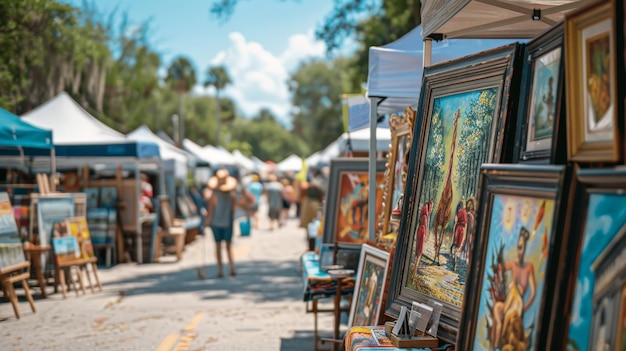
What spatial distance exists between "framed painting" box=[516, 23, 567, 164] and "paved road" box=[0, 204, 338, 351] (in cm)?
557

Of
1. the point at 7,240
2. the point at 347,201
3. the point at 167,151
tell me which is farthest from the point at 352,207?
the point at 167,151

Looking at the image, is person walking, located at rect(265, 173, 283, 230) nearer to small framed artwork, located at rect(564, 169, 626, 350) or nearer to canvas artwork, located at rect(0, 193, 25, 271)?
canvas artwork, located at rect(0, 193, 25, 271)

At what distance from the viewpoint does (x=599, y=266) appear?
98.3 inches

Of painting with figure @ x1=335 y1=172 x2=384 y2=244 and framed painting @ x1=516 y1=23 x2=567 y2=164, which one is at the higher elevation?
framed painting @ x1=516 y1=23 x2=567 y2=164

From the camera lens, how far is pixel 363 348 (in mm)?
4105

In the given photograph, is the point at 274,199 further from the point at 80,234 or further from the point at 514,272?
the point at 514,272

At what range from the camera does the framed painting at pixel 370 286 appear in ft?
18.1

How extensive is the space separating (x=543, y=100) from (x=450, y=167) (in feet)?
3.35

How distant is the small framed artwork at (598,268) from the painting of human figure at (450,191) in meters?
1.17

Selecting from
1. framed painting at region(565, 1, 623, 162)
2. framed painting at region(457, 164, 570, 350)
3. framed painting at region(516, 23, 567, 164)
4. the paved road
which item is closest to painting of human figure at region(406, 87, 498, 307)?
framed painting at region(516, 23, 567, 164)

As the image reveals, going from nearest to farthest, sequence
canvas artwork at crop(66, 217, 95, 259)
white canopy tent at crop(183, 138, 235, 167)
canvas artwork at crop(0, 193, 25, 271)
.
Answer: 1. canvas artwork at crop(0, 193, 25, 271)
2. canvas artwork at crop(66, 217, 95, 259)
3. white canopy tent at crop(183, 138, 235, 167)

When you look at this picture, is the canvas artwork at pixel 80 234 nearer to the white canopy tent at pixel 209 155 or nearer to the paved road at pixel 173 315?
the paved road at pixel 173 315

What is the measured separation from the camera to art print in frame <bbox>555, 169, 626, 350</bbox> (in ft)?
7.89

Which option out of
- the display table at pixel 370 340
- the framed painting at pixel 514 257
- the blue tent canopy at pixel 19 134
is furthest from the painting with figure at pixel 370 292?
the blue tent canopy at pixel 19 134
